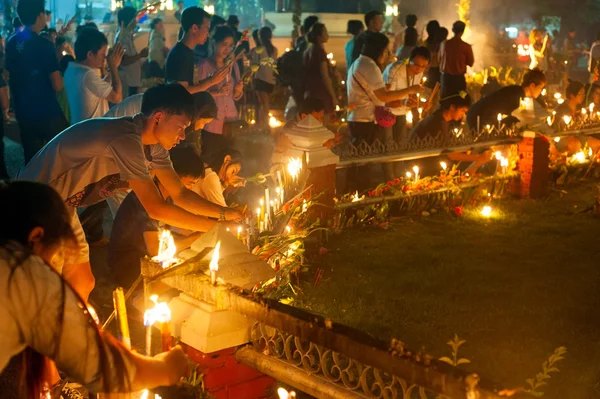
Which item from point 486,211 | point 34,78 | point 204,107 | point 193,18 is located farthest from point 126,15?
point 486,211

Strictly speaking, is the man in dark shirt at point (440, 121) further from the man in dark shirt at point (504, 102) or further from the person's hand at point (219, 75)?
the person's hand at point (219, 75)

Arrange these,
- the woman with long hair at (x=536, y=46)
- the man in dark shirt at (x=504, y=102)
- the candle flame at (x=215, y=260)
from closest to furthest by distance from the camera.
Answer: the candle flame at (x=215, y=260) < the man in dark shirt at (x=504, y=102) < the woman with long hair at (x=536, y=46)

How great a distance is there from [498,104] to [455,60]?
9.22 ft

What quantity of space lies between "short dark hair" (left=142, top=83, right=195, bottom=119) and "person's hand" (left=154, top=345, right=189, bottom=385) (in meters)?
1.89

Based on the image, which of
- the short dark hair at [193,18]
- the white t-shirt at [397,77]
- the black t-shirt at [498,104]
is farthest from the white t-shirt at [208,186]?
the black t-shirt at [498,104]

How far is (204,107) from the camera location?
6.79 meters

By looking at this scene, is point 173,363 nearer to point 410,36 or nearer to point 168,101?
point 168,101

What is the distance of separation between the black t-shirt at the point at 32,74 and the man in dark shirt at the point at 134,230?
328 cm

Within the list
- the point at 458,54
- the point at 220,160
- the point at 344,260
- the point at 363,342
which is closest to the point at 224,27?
the point at 220,160

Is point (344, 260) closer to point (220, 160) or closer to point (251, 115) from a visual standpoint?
point (220, 160)

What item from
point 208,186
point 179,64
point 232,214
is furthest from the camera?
point 179,64

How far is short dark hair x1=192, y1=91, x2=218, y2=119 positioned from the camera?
6.66 m

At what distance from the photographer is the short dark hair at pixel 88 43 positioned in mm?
7422

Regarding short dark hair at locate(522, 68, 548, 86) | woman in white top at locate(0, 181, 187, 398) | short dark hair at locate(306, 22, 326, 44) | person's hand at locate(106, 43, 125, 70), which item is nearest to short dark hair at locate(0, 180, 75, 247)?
woman in white top at locate(0, 181, 187, 398)
